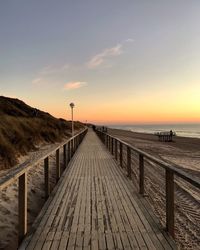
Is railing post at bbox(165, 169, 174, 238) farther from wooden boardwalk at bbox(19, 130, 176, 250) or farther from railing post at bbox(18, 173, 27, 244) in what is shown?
railing post at bbox(18, 173, 27, 244)

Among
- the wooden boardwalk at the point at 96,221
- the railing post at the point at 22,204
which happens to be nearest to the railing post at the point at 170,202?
the wooden boardwalk at the point at 96,221

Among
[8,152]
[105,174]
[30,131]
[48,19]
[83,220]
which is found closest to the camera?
[83,220]

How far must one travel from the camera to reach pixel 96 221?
4.64m

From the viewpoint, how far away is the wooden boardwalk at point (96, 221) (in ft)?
12.4

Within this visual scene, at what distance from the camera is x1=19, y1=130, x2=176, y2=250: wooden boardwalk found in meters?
3.77

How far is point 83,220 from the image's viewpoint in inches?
185

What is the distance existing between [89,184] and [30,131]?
1395 cm

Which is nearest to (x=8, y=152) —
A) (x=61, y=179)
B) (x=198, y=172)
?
(x=61, y=179)

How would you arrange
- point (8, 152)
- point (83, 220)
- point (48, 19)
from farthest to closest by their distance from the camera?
point (48, 19) → point (8, 152) → point (83, 220)

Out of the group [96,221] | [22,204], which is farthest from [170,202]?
[22,204]

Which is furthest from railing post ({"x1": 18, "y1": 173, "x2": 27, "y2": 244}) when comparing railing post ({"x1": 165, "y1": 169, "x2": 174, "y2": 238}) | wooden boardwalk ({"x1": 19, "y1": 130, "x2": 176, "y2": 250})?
railing post ({"x1": 165, "y1": 169, "x2": 174, "y2": 238})

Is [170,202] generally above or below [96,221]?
Answer: above

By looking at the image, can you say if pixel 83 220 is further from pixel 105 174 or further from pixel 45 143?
pixel 45 143

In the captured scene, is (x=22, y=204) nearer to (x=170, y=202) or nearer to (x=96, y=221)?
(x=96, y=221)
